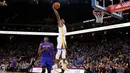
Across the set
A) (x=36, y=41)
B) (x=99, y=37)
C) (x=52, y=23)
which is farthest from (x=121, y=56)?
(x=36, y=41)

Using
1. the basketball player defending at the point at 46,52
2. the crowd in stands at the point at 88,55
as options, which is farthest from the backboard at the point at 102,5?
the basketball player defending at the point at 46,52

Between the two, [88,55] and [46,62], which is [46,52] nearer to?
[46,62]

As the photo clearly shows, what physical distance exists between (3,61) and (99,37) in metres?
10.8

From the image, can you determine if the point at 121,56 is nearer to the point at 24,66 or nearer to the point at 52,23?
the point at 24,66

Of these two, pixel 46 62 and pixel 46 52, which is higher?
pixel 46 52

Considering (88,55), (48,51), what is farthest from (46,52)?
(88,55)

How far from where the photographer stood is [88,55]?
25609 mm

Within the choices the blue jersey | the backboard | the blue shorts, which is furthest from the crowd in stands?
the blue jersey

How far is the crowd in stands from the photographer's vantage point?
18.7 meters

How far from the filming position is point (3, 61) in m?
28.6

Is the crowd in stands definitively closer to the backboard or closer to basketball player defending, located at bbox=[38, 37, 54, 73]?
the backboard

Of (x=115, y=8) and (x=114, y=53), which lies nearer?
(x=115, y=8)

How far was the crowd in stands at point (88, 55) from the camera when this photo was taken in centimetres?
1866

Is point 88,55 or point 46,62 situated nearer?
point 46,62
